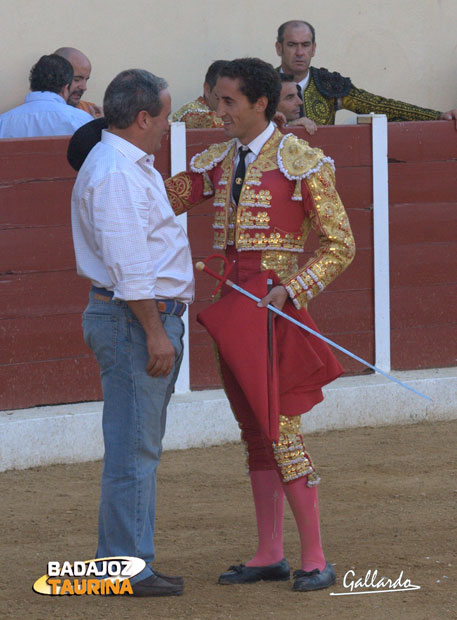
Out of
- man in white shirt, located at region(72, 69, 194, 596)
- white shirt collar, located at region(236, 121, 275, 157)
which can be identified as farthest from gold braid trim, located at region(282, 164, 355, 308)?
man in white shirt, located at region(72, 69, 194, 596)

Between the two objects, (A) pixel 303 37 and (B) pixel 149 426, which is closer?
(B) pixel 149 426

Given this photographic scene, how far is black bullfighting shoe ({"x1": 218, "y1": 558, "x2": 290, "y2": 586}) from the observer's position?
12.1ft

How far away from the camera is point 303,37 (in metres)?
6.16

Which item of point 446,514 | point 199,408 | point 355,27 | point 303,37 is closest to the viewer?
point 446,514

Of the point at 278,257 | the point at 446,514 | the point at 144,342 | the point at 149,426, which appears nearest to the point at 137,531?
the point at 149,426

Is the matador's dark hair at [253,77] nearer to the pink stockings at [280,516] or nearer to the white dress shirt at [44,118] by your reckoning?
the pink stockings at [280,516]

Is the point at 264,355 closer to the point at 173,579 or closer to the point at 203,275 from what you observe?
the point at 173,579

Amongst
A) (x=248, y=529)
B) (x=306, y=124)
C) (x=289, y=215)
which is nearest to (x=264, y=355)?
(x=289, y=215)

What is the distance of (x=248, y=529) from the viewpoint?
4312mm

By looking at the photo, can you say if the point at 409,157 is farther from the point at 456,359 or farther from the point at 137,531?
the point at 137,531

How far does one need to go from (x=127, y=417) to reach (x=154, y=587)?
0.51 metres

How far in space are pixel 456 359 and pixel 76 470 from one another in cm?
224

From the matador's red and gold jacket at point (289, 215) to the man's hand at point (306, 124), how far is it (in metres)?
2.13

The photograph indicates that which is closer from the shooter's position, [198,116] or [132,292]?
[132,292]
